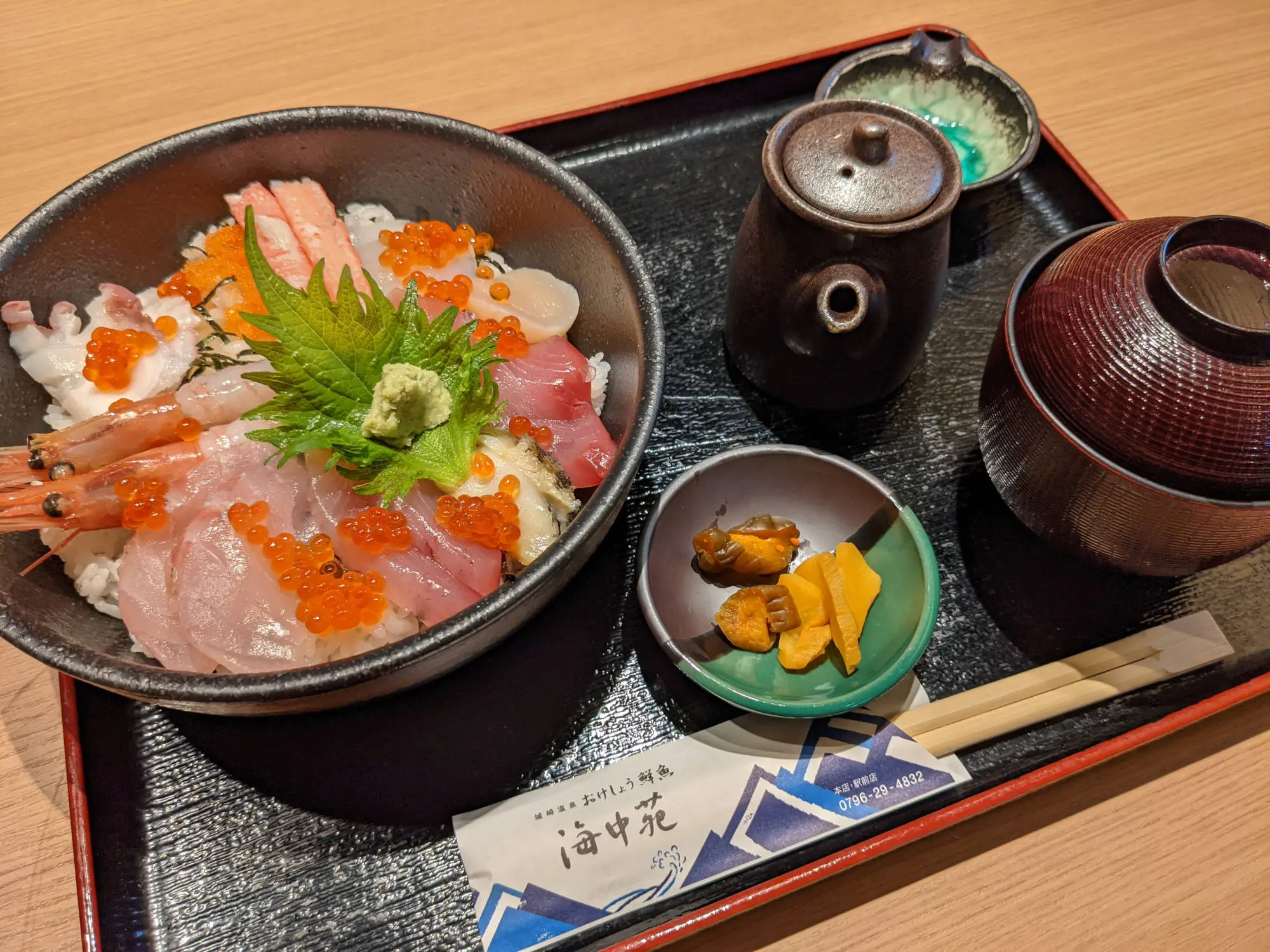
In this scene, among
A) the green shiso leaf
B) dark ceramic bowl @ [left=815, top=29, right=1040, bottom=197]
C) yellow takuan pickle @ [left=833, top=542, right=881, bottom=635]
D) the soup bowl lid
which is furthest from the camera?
dark ceramic bowl @ [left=815, top=29, right=1040, bottom=197]

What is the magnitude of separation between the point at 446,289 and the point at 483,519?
1.70ft

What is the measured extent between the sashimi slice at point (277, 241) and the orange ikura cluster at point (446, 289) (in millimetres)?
211

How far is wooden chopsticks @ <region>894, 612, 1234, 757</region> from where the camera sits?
1.26 m

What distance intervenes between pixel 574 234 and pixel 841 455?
69 cm

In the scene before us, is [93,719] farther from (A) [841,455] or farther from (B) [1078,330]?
(B) [1078,330]

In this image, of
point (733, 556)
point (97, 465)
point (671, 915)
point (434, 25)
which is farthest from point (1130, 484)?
point (434, 25)

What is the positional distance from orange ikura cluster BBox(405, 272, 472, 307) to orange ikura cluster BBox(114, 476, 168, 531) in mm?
565

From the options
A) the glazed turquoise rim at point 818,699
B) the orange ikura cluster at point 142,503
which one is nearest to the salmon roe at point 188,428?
the orange ikura cluster at point 142,503

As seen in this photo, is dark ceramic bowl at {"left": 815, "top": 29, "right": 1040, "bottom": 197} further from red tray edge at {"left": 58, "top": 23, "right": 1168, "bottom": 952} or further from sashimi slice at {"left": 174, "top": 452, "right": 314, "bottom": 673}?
sashimi slice at {"left": 174, "top": 452, "right": 314, "bottom": 673}

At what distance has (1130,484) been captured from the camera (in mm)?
1176

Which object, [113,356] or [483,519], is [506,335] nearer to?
[483,519]

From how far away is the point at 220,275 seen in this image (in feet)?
4.98

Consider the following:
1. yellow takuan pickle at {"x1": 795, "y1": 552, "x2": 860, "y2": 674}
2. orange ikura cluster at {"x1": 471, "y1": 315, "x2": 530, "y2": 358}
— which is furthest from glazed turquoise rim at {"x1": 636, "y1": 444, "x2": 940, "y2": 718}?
orange ikura cluster at {"x1": 471, "y1": 315, "x2": 530, "y2": 358}

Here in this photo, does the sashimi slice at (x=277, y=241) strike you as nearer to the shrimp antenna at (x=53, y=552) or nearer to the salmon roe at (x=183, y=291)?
the salmon roe at (x=183, y=291)
